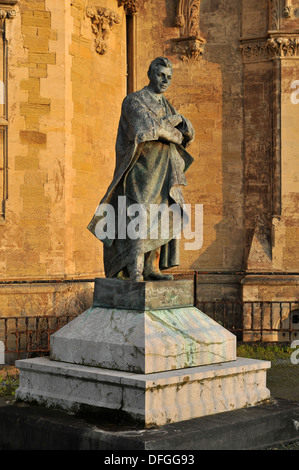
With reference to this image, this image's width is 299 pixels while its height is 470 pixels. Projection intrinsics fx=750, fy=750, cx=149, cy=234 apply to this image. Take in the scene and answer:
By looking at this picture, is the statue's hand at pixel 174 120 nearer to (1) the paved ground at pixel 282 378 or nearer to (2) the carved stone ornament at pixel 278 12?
(1) the paved ground at pixel 282 378

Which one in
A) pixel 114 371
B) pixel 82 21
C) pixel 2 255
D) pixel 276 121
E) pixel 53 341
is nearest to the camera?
pixel 114 371

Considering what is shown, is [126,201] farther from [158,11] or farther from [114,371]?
[158,11]

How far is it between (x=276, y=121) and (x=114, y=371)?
916cm

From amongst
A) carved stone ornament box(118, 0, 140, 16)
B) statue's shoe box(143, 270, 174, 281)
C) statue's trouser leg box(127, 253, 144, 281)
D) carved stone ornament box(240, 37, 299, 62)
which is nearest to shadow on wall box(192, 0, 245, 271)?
carved stone ornament box(240, 37, 299, 62)

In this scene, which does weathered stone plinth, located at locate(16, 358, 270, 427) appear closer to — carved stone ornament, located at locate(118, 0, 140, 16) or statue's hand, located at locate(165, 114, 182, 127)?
statue's hand, located at locate(165, 114, 182, 127)

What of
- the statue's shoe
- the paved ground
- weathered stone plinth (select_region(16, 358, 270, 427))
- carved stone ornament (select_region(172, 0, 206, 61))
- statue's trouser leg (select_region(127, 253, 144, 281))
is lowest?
the paved ground

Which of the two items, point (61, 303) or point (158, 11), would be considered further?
point (158, 11)

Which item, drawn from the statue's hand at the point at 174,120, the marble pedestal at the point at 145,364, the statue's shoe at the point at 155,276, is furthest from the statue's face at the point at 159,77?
the marble pedestal at the point at 145,364

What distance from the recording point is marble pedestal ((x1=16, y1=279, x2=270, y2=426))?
5117mm

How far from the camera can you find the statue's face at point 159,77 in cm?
591

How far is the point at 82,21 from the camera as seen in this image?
40.7 feet

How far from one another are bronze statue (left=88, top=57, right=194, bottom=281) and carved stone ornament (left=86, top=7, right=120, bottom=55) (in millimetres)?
7164

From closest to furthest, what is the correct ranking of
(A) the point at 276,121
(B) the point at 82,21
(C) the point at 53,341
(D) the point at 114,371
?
(D) the point at 114,371, (C) the point at 53,341, (B) the point at 82,21, (A) the point at 276,121

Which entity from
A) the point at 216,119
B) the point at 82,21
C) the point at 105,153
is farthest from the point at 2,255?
the point at 216,119
